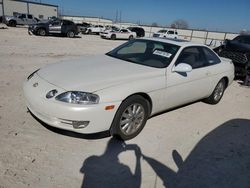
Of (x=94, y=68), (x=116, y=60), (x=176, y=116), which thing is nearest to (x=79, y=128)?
(x=94, y=68)

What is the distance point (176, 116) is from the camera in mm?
4805

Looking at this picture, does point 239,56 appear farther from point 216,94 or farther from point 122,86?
point 122,86

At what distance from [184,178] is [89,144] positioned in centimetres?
140

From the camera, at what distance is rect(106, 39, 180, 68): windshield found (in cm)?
426

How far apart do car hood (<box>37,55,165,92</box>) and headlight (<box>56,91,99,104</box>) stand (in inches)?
2.9

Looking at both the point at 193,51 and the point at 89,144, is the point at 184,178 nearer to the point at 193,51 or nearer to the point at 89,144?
the point at 89,144

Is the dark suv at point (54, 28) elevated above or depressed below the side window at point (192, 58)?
below

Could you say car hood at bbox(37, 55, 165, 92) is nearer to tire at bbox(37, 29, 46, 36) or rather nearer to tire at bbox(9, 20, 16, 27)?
tire at bbox(37, 29, 46, 36)

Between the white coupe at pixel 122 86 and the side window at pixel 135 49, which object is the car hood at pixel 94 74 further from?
the side window at pixel 135 49

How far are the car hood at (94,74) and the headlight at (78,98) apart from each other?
0.07 metres

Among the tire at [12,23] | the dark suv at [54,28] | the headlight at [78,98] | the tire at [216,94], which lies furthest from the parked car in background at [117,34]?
the headlight at [78,98]

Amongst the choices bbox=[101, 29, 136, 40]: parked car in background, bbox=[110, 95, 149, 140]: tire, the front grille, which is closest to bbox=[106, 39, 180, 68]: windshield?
bbox=[110, 95, 149, 140]: tire

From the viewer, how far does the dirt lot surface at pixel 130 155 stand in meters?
2.81

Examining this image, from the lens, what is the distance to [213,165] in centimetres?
328
